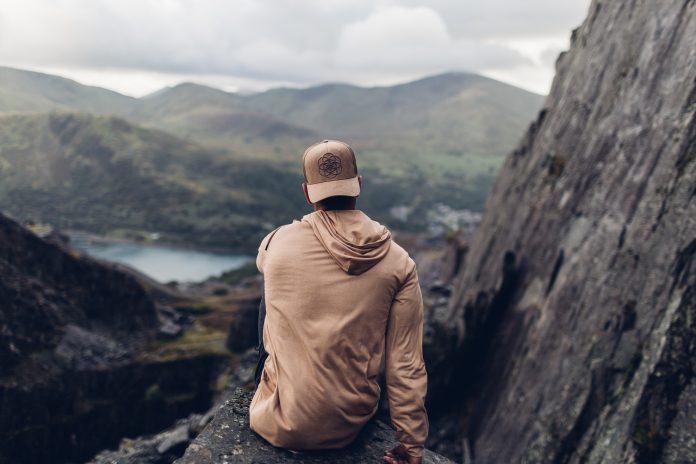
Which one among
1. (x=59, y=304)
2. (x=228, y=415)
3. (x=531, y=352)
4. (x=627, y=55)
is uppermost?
(x=627, y=55)

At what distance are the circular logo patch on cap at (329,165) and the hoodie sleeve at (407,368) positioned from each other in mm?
1601

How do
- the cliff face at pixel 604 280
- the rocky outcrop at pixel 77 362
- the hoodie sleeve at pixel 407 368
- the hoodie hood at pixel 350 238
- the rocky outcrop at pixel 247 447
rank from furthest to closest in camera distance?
the rocky outcrop at pixel 77 362, the cliff face at pixel 604 280, the rocky outcrop at pixel 247 447, the hoodie sleeve at pixel 407 368, the hoodie hood at pixel 350 238

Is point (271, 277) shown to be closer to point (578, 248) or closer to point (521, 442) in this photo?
point (521, 442)

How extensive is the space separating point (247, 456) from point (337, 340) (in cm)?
234

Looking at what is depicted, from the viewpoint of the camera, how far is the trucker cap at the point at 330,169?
638 cm

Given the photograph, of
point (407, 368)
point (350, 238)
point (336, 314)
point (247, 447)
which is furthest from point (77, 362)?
point (350, 238)

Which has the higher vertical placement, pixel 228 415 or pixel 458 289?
pixel 228 415

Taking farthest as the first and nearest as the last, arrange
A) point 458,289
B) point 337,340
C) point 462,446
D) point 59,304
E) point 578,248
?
1. point 59,304
2. point 458,289
3. point 462,446
4. point 578,248
5. point 337,340

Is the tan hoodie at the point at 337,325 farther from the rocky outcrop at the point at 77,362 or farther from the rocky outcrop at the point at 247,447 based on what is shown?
the rocky outcrop at the point at 77,362

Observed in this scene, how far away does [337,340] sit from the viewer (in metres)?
6.44

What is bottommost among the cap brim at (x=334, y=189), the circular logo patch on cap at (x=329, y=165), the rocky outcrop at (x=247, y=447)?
the rocky outcrop at (x=247, y=447)

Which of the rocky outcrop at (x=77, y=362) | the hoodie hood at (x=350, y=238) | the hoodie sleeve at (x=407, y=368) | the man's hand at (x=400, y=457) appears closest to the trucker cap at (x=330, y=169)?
the hoodie hood at (x=350, y=238)

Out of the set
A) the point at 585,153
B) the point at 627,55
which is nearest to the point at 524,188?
the point at 585,153

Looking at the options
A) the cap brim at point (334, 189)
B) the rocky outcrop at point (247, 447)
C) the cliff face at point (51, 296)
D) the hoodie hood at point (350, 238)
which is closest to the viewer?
the hoodie hood at point (350, 238)
